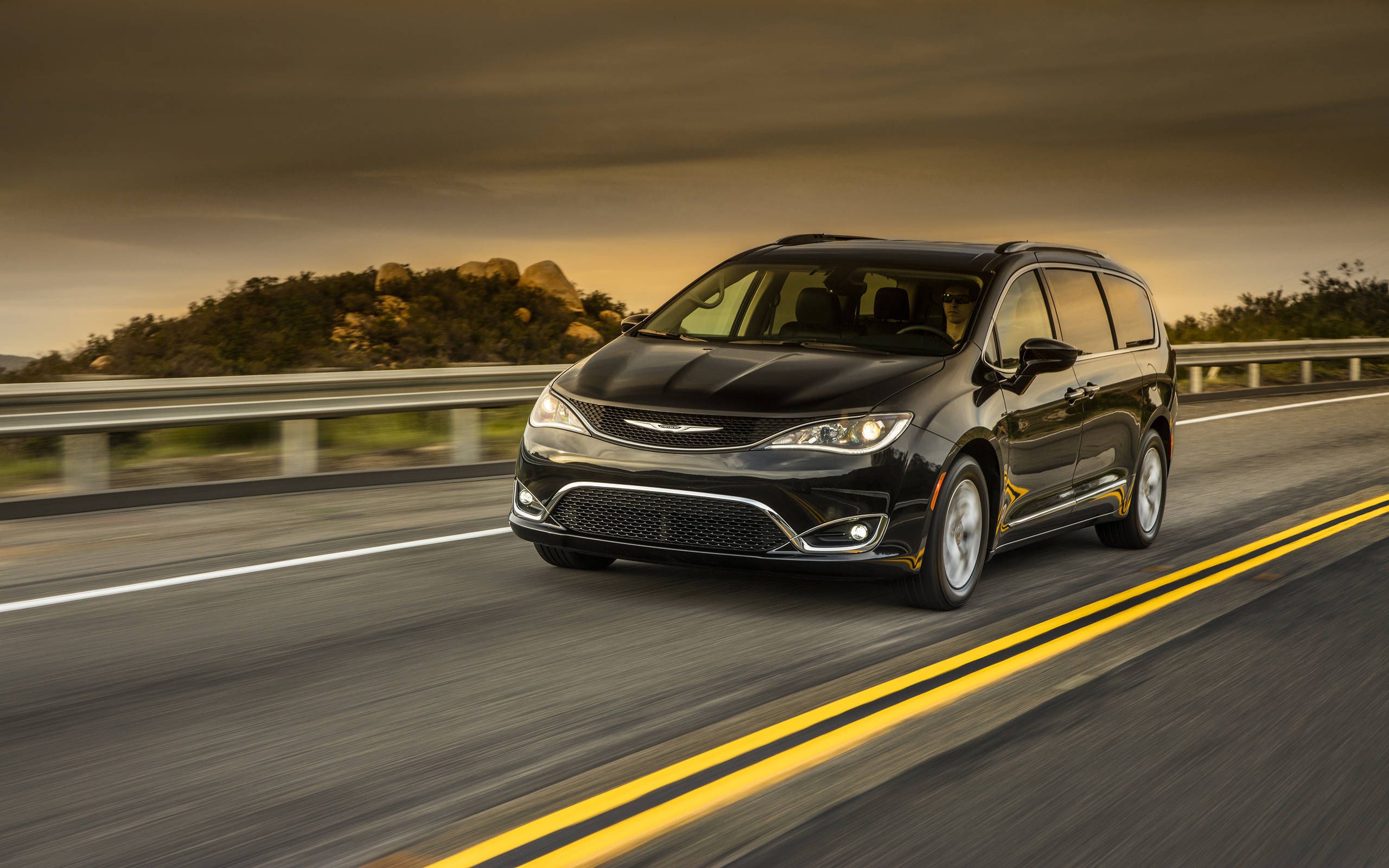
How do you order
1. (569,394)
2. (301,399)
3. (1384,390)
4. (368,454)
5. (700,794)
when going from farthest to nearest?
(1384,390), (368,454), (301,399), (569,394), (700,794)

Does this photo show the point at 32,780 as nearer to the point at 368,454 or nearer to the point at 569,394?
the point at 569,394

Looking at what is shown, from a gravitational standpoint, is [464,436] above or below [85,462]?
above

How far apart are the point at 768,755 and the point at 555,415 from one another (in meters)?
2.80

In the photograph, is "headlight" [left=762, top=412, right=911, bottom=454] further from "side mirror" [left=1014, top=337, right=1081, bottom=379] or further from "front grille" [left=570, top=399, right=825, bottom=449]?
"side mirror" [left=1014, top=337, right=1081, bottom=379]

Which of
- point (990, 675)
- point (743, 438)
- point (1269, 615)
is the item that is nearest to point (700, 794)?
point (990, 675)

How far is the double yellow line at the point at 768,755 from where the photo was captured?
4.06 meters

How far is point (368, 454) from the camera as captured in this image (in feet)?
47.2

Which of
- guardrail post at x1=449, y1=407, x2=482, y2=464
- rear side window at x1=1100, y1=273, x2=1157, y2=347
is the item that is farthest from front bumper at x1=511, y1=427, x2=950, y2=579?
guardrail post at x1=449, y1=407, x2=482, y2=464

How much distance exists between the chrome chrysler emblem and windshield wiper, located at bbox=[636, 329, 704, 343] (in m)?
1.07

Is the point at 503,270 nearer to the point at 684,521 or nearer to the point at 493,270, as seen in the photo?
the point at 493,270

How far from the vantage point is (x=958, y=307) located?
308 inches

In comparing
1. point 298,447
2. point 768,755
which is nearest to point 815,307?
point 768,755

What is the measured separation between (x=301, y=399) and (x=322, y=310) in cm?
2115

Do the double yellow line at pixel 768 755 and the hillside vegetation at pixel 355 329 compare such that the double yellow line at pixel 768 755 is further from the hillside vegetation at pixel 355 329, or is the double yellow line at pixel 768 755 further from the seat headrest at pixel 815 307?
the hillside vegetation at pixel 355 329
